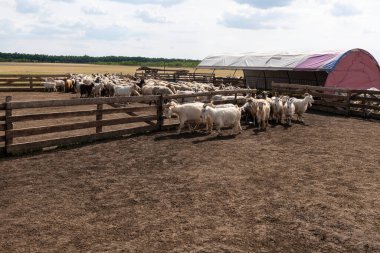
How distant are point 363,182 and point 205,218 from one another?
383 centimetres

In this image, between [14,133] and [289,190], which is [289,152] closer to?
[289,190]

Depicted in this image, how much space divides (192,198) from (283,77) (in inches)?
1070

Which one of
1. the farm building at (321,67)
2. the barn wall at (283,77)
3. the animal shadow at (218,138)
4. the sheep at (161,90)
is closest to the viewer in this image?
the animal shadow at (218,138)

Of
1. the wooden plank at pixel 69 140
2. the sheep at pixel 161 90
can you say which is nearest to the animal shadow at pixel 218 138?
the wooden plank at pixel 69 140

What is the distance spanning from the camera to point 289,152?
10508 millimetres

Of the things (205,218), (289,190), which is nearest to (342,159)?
(289,190)

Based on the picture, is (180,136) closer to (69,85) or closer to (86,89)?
A: (86,89)

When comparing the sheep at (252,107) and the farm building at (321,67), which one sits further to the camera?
the farm building at (321,67)

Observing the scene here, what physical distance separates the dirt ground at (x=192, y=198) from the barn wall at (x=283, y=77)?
17.4 meters

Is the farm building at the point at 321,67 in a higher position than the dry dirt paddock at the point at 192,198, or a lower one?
higher

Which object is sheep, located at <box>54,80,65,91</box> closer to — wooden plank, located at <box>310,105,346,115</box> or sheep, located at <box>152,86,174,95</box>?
sheep, located at <box>152,86,174,95</box>

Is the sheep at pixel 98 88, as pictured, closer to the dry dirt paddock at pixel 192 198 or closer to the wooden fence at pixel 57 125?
the wooden fence at pixel 57 125

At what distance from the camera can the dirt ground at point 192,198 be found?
5.20 m

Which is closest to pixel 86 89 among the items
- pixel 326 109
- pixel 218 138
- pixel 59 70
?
pixel 326 109
